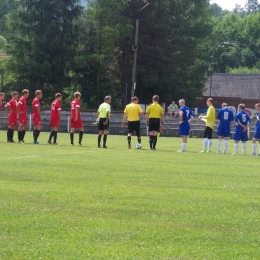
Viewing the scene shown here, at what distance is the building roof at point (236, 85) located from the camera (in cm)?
10888

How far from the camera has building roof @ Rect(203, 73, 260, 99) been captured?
10888 centimetres

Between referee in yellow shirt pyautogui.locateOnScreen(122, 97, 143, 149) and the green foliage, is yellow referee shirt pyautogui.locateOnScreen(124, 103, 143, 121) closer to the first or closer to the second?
referee in yellow shirt pyautogui.locateOnScreen(122, 97, 143, 149)

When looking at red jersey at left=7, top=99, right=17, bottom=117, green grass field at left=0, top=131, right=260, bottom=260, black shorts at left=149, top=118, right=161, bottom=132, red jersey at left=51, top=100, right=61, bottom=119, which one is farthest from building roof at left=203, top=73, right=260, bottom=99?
green grass field at left=0, top=131, right=260, bottom=260

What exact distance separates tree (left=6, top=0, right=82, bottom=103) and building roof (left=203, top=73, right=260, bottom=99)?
51.5 m

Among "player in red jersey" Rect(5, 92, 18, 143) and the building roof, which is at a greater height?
the building roof

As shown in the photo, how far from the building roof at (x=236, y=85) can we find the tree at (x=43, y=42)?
51.5 meters

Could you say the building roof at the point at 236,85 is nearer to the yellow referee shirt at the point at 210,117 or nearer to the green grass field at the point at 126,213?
the yellow referee shirt at the point at 210,117

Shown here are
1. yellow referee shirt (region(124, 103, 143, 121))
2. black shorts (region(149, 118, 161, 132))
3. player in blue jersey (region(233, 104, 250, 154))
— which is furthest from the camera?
player in blue jersey (region(233, 104, 250, 154))

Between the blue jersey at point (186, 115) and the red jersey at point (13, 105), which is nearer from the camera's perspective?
the blue jersey at point (186, 115)

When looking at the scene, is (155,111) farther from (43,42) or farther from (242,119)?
(43,42)

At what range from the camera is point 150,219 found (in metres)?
9.05

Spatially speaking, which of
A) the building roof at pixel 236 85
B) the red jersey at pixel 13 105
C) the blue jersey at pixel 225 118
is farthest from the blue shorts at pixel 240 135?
the building roof at pixel 236 85

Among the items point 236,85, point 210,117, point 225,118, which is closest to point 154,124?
point 210,117

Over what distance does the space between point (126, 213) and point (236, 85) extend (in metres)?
104
